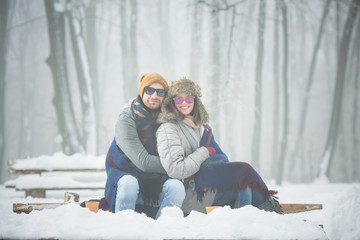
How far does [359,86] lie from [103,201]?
1540cm

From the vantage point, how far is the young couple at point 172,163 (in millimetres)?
2512

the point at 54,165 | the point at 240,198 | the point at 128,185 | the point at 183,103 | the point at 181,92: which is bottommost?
the point at 54,165

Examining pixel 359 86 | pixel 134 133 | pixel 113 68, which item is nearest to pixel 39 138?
pixel 113 68

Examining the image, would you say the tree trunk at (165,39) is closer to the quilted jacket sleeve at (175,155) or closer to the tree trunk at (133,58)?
the tree trunk at (133,58)

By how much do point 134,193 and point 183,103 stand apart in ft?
3.35

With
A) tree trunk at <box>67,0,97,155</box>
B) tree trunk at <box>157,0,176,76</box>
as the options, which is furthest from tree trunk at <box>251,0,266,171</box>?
tree trunk at <box>157,0,176,76</box>

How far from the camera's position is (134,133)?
2.87 meters

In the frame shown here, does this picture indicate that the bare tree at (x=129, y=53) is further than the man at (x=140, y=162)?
Yes

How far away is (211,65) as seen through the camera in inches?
447

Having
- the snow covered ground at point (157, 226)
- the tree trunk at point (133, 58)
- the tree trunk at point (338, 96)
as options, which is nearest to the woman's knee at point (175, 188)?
the snow covered ground at point (157, 226)

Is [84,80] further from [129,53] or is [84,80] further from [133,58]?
[129,53]

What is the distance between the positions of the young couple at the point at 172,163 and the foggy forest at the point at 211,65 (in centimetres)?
401

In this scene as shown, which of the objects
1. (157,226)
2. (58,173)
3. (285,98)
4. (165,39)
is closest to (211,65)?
(285,98)

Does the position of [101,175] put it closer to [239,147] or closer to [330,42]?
[330,42]
